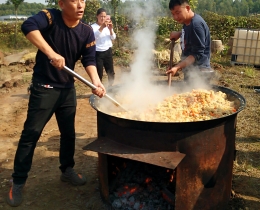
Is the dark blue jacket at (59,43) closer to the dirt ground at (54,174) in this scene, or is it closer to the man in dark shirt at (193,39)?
the man in dark shirt at (193,39)

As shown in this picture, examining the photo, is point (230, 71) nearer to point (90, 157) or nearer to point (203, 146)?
point (90, 157)

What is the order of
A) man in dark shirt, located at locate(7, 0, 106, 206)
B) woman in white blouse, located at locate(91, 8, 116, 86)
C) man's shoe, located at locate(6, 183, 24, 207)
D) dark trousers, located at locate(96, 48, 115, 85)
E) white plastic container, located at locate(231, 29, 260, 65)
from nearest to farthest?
man in dark shirt, located at locate(7, 0, 106, 206), man's shoe, located at locate(6, 183, 24, 207), woman in white blouse, located at locate(91, 8, 116, 86), dark trousers, located at locate(96, 48, 115, 85), white plastic container, located at locate(231, 29, 260, 65)

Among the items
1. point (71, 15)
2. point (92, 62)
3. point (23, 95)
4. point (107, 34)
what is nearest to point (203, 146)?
point (92, 62)

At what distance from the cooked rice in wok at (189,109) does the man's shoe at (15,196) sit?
56.2 inches

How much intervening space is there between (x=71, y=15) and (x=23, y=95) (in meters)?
5.87

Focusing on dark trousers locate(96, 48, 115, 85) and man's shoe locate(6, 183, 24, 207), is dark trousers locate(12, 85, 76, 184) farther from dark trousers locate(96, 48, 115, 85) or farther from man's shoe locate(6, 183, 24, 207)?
dark trousers locate(96, 48, 115, 85)

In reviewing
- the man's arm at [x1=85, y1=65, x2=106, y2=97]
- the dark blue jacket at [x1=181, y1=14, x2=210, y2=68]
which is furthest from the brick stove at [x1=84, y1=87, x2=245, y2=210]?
the dark blue jacket at [x1=181, y1=14, x2=210, y2=68]

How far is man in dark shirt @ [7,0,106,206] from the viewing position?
2.67 m

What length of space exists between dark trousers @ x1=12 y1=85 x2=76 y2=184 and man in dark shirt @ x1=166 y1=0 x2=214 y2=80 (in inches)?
52.2

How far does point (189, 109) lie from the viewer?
3029mm

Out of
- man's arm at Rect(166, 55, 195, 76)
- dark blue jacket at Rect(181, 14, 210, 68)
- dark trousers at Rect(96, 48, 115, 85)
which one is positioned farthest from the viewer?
dark trousers at Rect(96, 48, 115, 85)

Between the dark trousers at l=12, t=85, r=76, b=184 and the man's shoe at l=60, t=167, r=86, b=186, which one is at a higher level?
the dark trousers at l=12, t=85, r=76, b=184

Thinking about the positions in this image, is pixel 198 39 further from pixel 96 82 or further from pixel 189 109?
pixel 96 82

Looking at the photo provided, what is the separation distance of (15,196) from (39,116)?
1.04m
